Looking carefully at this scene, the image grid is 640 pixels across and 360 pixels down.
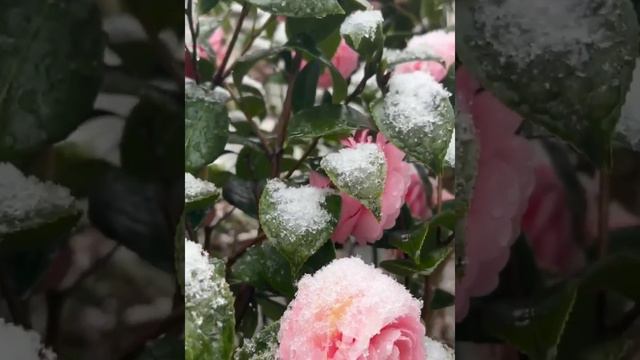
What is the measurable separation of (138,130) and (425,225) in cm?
26

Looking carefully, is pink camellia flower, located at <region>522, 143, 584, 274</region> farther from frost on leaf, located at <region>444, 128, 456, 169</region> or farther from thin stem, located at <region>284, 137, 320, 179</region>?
thin stem, located at <region>284, 137, 320, 179</region>

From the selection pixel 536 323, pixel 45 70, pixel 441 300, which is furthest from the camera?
pixel 441 300

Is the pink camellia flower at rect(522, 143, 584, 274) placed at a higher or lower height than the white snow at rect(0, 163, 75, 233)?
lower

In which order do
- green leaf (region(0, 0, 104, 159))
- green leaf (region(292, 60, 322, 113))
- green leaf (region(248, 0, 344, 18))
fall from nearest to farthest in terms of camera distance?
green leaf (region(0, 0, 104, 159)), green leaf (region(248, 0, 344, 18)), green leaf (region(292, 60, 322, 113))

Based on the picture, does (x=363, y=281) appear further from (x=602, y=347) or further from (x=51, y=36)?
(x=51, y=36)

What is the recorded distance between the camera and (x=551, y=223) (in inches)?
24.3

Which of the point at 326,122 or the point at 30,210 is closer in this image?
the point at 30,210

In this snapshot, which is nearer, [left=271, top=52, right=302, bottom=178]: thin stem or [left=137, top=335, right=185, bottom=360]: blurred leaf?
[left=137, top=335, right=185, bottom=360]: blurred leaf

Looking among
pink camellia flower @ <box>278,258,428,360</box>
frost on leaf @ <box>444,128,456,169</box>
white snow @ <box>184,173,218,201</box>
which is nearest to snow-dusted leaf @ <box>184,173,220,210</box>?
white snow @ <box>184,173,218,201</box>

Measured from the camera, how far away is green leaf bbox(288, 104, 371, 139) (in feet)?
2.13

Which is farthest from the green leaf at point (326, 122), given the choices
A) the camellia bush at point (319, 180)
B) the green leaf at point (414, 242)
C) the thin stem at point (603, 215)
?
the thin stem at point (603, 215)

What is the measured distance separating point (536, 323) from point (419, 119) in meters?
0.19

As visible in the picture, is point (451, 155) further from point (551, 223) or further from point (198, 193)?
point (198, 193)

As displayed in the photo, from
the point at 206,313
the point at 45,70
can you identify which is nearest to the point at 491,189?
the point at 206,313
